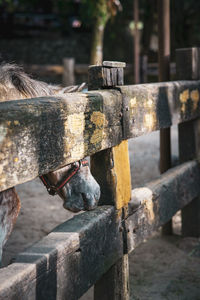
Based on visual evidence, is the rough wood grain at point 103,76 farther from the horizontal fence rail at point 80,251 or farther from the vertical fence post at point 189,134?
the vertical fence post at point 189,134

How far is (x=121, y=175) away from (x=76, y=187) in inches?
13.5

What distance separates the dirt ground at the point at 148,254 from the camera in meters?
2.72

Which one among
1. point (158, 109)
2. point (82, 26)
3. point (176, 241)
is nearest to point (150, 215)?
point (158, 109)

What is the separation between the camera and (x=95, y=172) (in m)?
2.06

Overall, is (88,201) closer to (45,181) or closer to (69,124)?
(45,181)

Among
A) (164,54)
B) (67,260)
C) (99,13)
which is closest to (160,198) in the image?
(67,260)

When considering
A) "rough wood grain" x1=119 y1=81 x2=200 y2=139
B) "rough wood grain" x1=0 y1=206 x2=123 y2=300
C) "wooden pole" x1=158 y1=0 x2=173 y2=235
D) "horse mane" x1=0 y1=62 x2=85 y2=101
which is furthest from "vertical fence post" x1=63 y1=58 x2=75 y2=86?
"rough wood grain" x1=0 y1=206 x2=123 y2=300

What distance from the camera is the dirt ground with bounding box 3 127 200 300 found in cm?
272

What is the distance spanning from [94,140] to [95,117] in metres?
0.10

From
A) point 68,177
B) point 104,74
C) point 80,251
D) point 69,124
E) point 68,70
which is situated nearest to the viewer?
point 69,124

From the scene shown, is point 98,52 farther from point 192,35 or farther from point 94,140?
point 94,140

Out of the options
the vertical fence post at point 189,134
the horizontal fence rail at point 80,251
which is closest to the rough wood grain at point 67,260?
the horizontal fence rail at point 80,251

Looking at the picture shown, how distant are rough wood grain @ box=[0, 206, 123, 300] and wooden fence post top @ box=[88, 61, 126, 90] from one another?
0.58 meters

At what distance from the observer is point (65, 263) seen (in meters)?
1.63
